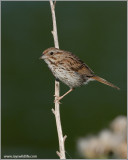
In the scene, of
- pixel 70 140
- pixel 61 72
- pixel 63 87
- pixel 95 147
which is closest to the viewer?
pixel 95 147

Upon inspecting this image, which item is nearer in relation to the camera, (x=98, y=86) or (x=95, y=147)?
(x=95, y=147)

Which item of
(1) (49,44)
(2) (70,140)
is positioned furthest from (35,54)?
(2) (70,140)

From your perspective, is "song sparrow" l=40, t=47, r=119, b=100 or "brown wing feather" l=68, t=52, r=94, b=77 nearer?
"song sparrow" l=40, t=47, r=119, b=100

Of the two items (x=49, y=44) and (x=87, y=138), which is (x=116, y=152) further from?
(x=49, y=44)

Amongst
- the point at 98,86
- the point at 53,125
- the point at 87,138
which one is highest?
the point at 87,138

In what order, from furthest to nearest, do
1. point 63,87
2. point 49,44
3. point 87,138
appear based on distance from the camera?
point 49,44 < point 63,87 < point 87,138

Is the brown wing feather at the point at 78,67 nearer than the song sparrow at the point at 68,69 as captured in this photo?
No

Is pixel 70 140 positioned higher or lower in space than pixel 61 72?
lower
